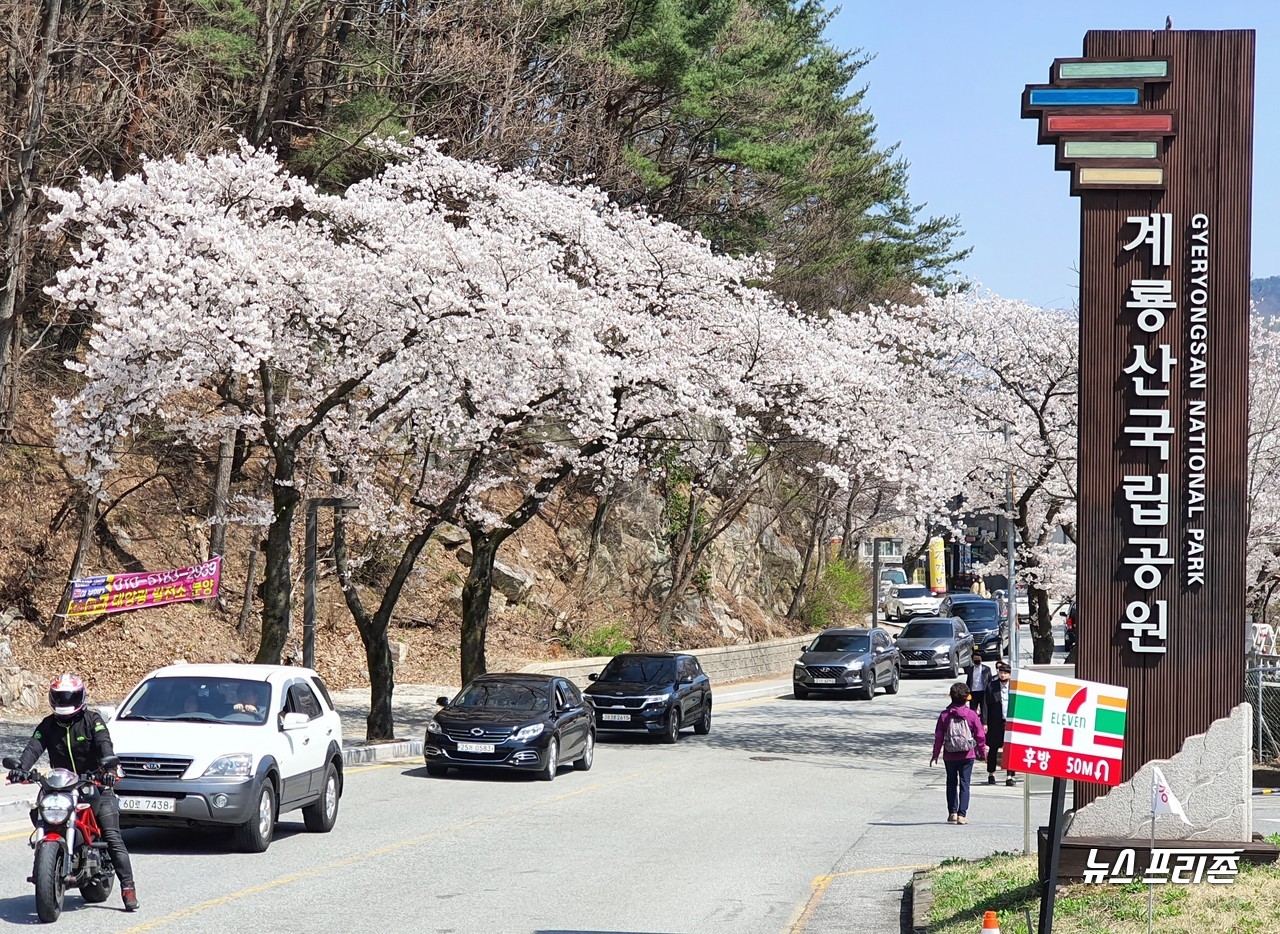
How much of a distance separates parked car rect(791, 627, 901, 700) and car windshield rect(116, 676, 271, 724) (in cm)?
2618

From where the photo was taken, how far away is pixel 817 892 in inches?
512

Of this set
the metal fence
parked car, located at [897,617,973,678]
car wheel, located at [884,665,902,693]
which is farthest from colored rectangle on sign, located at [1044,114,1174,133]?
parked car, located at [897,617,973,678]

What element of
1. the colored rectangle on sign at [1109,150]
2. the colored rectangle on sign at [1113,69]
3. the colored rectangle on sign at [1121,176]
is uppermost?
the colored rectangle on sign at [1113,69]

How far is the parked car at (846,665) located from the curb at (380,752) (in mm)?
16486

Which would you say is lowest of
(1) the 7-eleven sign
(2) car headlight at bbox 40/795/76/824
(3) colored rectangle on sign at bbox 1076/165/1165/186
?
(2) car headlight at bbox 40/795/76/824

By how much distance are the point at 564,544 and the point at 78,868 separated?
36003 millimetres

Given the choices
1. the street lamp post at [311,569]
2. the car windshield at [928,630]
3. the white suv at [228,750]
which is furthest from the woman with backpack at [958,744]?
the car windshield at [928,630]

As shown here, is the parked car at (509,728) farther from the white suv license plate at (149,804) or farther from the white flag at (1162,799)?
the white flag at (1162,799)

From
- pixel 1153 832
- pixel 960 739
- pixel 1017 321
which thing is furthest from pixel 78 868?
pixel 1017 321

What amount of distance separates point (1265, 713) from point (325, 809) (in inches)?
599

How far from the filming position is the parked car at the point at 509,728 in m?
21.2

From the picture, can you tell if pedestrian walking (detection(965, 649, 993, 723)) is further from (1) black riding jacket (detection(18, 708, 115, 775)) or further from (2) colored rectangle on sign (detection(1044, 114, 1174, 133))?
(1) black riding jacket (detection(18, 708, 115, 775))

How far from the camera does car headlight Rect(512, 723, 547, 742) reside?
21.3 metres

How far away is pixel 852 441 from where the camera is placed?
3509cm
